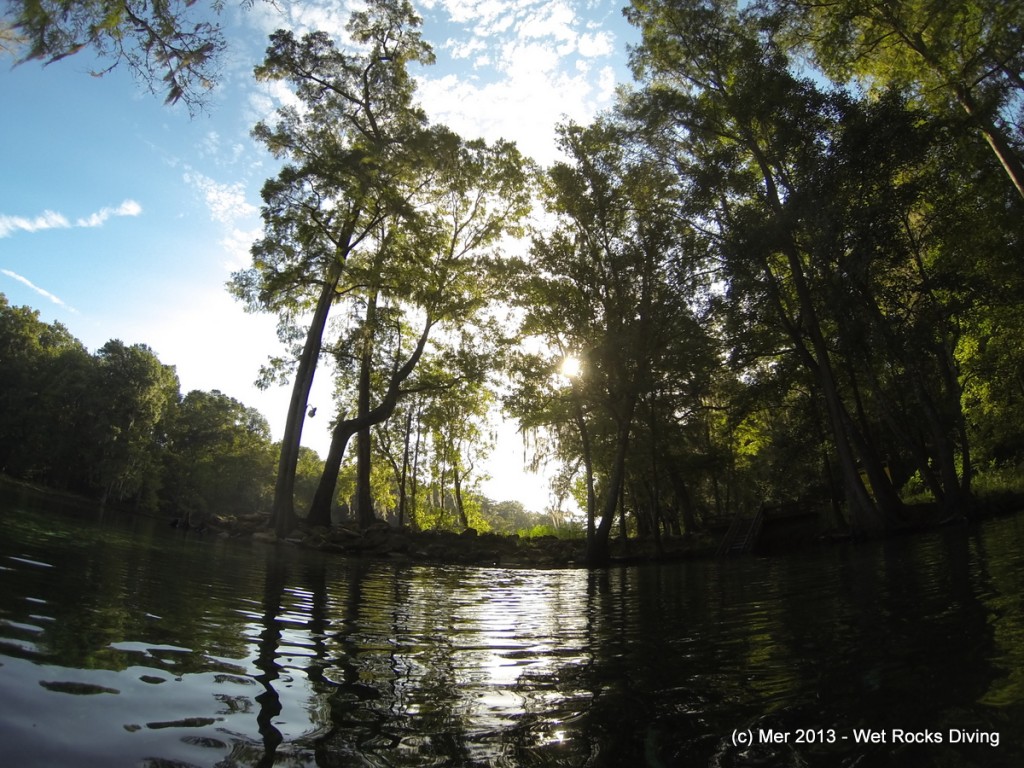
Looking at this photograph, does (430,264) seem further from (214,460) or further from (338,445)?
(214,460)

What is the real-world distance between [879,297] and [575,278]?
1043 cm

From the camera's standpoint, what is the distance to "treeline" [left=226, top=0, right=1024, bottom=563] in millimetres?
15391

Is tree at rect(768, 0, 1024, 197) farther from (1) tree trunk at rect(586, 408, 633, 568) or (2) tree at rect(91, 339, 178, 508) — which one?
(2) tree at rect(91, 339, 178, 508)

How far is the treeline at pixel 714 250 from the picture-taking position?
1539 centimetres

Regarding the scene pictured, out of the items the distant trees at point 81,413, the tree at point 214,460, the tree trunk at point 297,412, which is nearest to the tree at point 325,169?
the tree trunk at point 297,412

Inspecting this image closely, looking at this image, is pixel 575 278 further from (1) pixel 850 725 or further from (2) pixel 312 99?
(1) pixel 850 725

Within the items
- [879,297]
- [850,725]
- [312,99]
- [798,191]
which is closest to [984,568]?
[850,725]

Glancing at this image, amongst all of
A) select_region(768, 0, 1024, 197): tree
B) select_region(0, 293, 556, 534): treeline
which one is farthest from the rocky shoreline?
select_region(0, 293, 556, 534): treeline

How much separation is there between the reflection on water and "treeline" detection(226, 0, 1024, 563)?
1278 centimetres

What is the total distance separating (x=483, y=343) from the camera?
2644 centimetres

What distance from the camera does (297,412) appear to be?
862 inches

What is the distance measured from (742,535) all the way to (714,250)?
11341 millimetres

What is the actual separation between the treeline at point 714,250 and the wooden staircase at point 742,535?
2.84 meters

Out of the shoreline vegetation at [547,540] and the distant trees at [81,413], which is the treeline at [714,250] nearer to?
the shoreline vegetation at [547,540]
